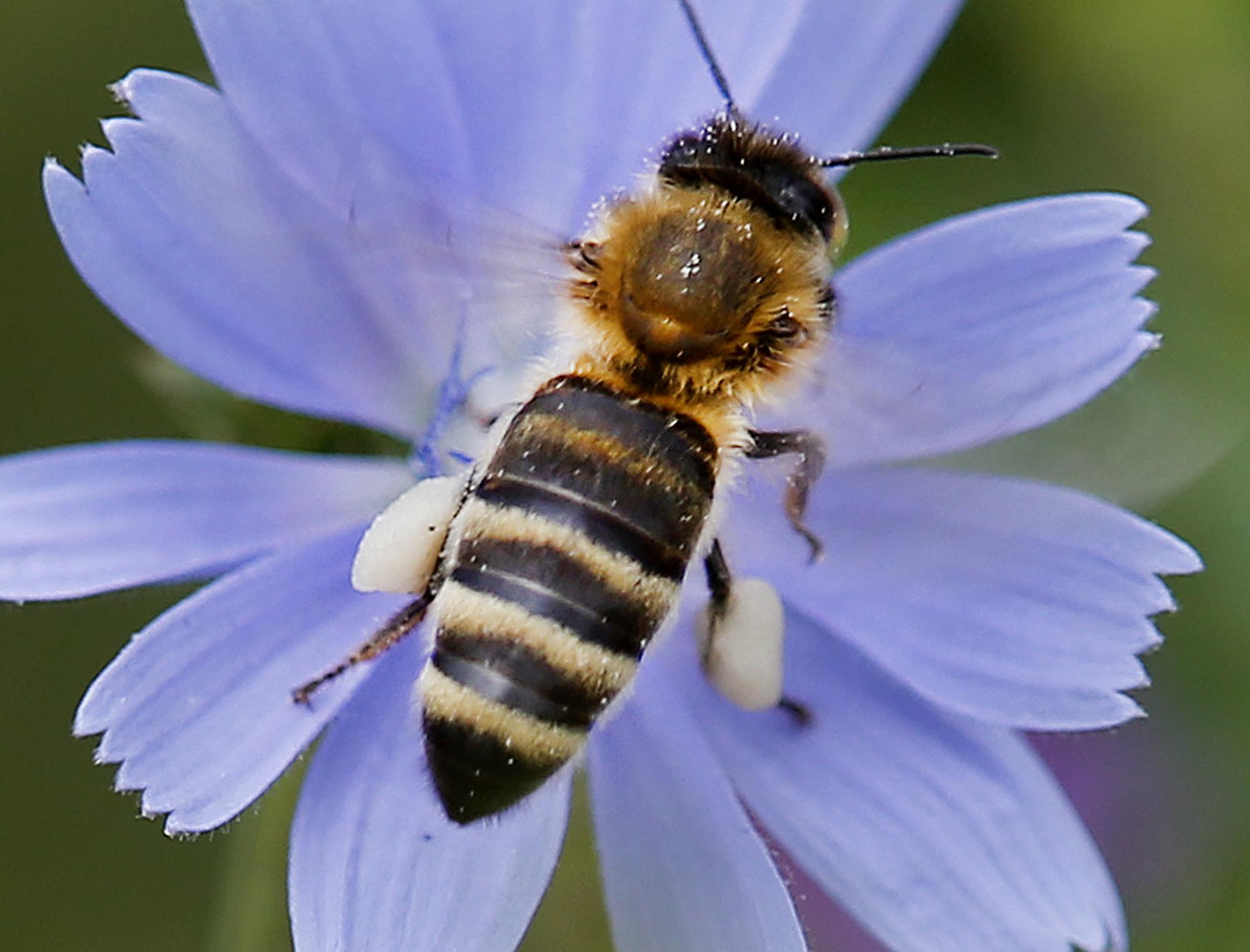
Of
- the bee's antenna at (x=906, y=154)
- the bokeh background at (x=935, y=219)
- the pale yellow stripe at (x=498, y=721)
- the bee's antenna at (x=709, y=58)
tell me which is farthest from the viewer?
the bokeh background at (x=935, y=219)

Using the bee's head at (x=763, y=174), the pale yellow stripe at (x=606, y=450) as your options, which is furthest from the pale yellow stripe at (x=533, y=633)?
the bee's head at (x=763, y=174)

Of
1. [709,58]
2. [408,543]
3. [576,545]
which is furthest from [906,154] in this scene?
[408,543]

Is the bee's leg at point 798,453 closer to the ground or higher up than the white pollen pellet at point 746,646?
higher up

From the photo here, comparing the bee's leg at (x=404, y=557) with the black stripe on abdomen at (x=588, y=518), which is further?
the bee's leg at (x=404, y=557)

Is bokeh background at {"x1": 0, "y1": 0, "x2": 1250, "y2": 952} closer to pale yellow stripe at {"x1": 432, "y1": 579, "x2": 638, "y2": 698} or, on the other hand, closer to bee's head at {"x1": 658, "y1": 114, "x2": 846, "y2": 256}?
bee's head at {"x1": 658, "y1": 114, "x2": 846, "y2": 256}

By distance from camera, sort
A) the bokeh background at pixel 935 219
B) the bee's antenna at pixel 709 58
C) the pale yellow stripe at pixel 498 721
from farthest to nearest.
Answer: the bokeh background at pixel 935 219, the bee's antenna at pixel 709 58, the pale yellow stripe at pixel 498 721

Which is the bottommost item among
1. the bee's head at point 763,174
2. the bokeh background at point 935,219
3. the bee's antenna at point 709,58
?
the bokeh background at point 935,219

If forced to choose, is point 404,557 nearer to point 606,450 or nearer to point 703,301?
point 606,450

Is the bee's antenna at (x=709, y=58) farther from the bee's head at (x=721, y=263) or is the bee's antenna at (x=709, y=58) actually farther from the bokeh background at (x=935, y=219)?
the bokeh background at (x=935, y=219)

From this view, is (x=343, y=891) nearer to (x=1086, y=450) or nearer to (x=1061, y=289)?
(x=1061, y=289)
